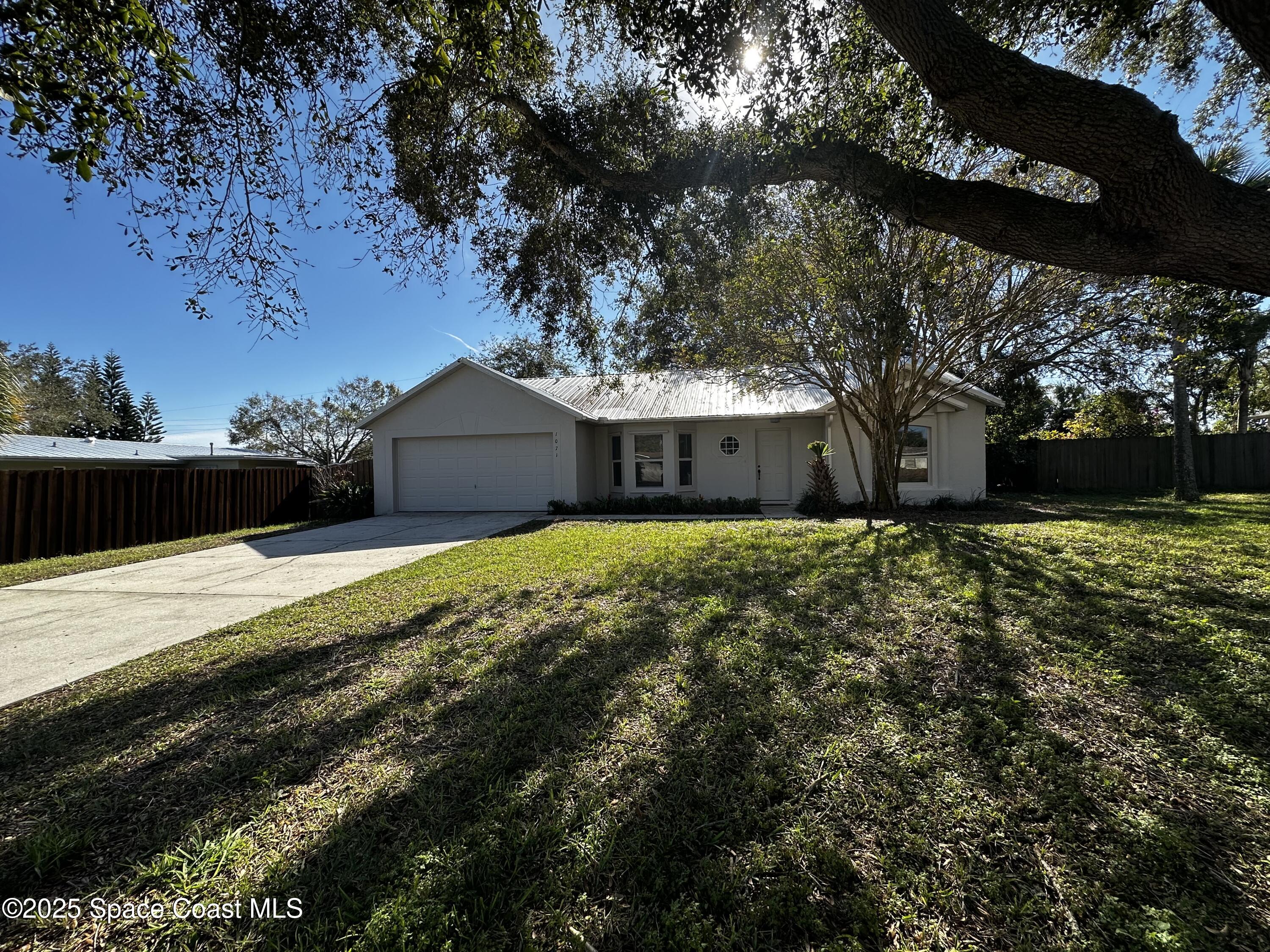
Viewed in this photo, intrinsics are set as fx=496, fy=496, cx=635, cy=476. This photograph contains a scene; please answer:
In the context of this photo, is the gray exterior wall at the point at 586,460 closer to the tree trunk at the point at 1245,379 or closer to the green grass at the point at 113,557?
the green grass at the point at 113,557

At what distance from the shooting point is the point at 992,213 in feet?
11.6

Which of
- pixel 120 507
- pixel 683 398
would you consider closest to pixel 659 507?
pixel 683 398

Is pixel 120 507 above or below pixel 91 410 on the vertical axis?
below

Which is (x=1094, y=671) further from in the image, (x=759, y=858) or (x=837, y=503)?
(x=837, y=503)

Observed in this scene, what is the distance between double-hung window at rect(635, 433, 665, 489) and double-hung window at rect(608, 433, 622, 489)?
55 cm

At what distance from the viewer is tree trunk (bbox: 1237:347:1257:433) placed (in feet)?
53.3

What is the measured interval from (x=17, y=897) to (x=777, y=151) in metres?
6.20

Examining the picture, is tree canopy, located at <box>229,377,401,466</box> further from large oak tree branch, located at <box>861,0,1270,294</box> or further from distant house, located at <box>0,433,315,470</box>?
large oak tree branch, located at <box>861,0,1270,294</box>

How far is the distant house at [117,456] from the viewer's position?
1620 cm

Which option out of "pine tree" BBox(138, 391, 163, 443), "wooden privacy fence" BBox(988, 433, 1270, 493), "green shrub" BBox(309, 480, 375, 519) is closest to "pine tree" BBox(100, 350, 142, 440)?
"pine tree" BBox(138, 391, 163, 443)

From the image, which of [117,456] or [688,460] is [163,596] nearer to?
[688,460]

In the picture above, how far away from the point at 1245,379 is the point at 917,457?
14.9 meters

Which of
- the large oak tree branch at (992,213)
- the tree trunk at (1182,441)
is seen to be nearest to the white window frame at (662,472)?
the large oak tree branch at (992,213)

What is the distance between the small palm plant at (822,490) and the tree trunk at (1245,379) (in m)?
13.6
